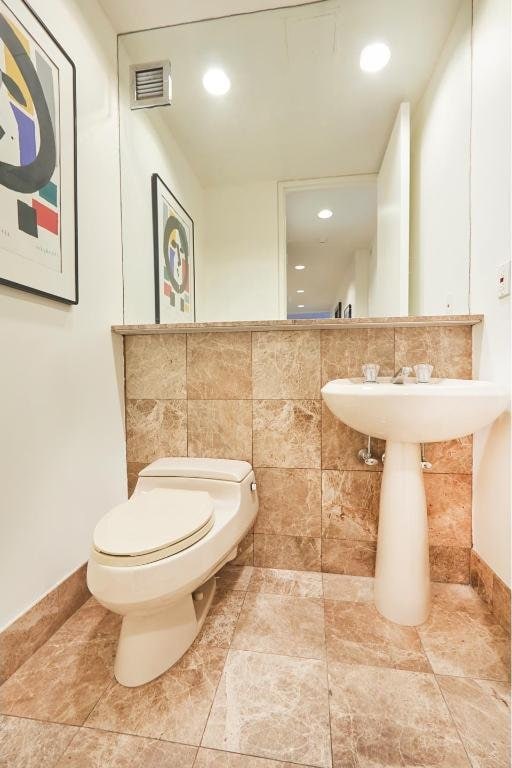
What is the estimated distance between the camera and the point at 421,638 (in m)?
1.03

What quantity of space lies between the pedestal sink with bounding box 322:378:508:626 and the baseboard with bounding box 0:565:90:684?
3.42 feet

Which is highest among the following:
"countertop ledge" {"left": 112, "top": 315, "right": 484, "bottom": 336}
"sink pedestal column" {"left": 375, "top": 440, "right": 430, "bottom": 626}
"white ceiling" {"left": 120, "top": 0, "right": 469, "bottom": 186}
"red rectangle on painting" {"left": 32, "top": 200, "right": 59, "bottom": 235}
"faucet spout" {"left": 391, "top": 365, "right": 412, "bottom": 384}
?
"white ceiling" {"left": 120, "top": 0, "right": 469, "bottom": 186}

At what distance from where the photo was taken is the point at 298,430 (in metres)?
1.36

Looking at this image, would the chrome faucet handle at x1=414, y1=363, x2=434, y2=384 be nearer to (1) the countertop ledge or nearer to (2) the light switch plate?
(1) the countertop ledge

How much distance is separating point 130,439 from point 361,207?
1.47 metres

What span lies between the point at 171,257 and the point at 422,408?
A: 4.35 feet

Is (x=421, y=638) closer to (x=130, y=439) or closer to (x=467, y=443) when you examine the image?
(x=467, y=443)

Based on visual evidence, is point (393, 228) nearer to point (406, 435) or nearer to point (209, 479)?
point (406, 435)

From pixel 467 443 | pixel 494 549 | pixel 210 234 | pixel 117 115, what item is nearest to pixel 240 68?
pixel 117 115

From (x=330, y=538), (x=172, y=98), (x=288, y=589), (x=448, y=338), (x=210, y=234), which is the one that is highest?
(x=172, y=98)

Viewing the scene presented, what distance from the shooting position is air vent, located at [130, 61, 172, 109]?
4.87 feet

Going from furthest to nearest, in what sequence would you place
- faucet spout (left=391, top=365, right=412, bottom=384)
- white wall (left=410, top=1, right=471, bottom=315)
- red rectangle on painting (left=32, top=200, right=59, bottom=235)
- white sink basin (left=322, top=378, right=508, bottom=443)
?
white wall (left=410, top=1, right=471, bottom=315), faucet spout (left=391, top=365, right=412, bottom=384), red rectangle on painting (left=32, top=200, right=59, bottom=235), white sink basin (left=322, top=378, right=508, bottom=443)

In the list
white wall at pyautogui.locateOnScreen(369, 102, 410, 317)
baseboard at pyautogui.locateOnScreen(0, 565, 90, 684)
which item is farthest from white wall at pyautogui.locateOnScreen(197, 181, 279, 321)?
baseboard at pyautogui.locateOnScreen(0, 565, 90, 684)

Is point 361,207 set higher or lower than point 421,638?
higher
